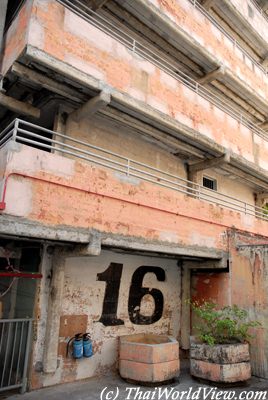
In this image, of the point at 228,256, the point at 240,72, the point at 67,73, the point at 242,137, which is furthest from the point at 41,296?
the point at 240,72

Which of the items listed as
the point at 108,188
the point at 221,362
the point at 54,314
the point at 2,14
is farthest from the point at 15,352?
the point at 2,14

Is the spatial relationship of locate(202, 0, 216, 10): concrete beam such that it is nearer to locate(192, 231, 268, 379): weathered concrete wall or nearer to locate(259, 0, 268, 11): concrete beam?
locate(259, 0, 268, 11): concrete beam

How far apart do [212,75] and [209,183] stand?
13.6ft

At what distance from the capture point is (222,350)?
7.57 metres

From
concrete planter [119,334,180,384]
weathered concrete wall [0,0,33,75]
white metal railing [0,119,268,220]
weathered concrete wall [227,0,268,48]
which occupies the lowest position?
concrete planter [119,334,180,384]

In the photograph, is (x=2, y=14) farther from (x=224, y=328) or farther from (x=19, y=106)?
(x=224, y=328)

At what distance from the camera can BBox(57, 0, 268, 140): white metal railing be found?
8.38 meters

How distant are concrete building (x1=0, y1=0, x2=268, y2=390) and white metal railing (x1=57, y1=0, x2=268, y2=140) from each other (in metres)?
0.12

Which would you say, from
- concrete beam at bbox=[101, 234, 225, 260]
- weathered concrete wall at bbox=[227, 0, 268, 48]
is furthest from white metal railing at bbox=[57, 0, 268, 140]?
concrete beam at bbox=[101, 234, 225, 260]

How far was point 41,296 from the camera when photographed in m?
7.25

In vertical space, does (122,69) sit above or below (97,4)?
below

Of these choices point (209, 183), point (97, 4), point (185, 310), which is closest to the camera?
point (97, 4)

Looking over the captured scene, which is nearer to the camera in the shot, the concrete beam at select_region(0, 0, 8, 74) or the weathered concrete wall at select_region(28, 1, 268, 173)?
the weathered concrete wall at select_region(28, 1, 268, 173)

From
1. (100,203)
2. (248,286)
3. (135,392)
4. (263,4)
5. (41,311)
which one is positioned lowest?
(135,392)
